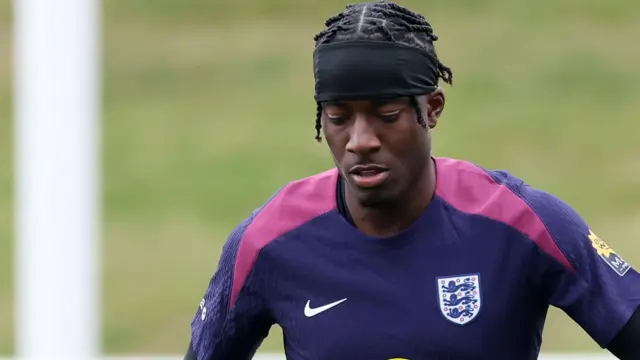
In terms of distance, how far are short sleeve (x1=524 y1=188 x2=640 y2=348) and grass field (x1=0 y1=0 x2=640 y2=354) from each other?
4.44 metres

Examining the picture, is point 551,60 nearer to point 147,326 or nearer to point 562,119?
point 562,119

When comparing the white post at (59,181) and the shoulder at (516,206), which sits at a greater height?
the shoulder at (516,206)

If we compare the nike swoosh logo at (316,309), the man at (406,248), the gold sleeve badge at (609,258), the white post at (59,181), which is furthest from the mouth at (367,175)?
the white post at (59,181)

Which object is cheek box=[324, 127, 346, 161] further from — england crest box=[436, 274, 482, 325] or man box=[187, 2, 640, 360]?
england crest box=[436, 274, 482, 325]

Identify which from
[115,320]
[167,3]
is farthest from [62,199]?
[167,3]

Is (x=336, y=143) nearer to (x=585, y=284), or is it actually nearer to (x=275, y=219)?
(x=275, y=219)

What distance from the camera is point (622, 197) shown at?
7.55 metres

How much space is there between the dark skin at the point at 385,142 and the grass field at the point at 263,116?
441cm

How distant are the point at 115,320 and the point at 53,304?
249 centimetres

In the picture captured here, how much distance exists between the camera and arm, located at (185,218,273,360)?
7.61 feet

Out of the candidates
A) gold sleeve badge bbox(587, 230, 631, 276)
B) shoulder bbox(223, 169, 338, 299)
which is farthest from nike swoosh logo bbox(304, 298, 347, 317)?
gold sleeve badge bbox(587, 230, 631, 276)

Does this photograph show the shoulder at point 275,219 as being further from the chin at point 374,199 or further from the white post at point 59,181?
the white post at point 59,181

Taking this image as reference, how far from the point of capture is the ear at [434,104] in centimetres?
221

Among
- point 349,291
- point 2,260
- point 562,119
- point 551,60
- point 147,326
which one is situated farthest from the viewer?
point 551,60
